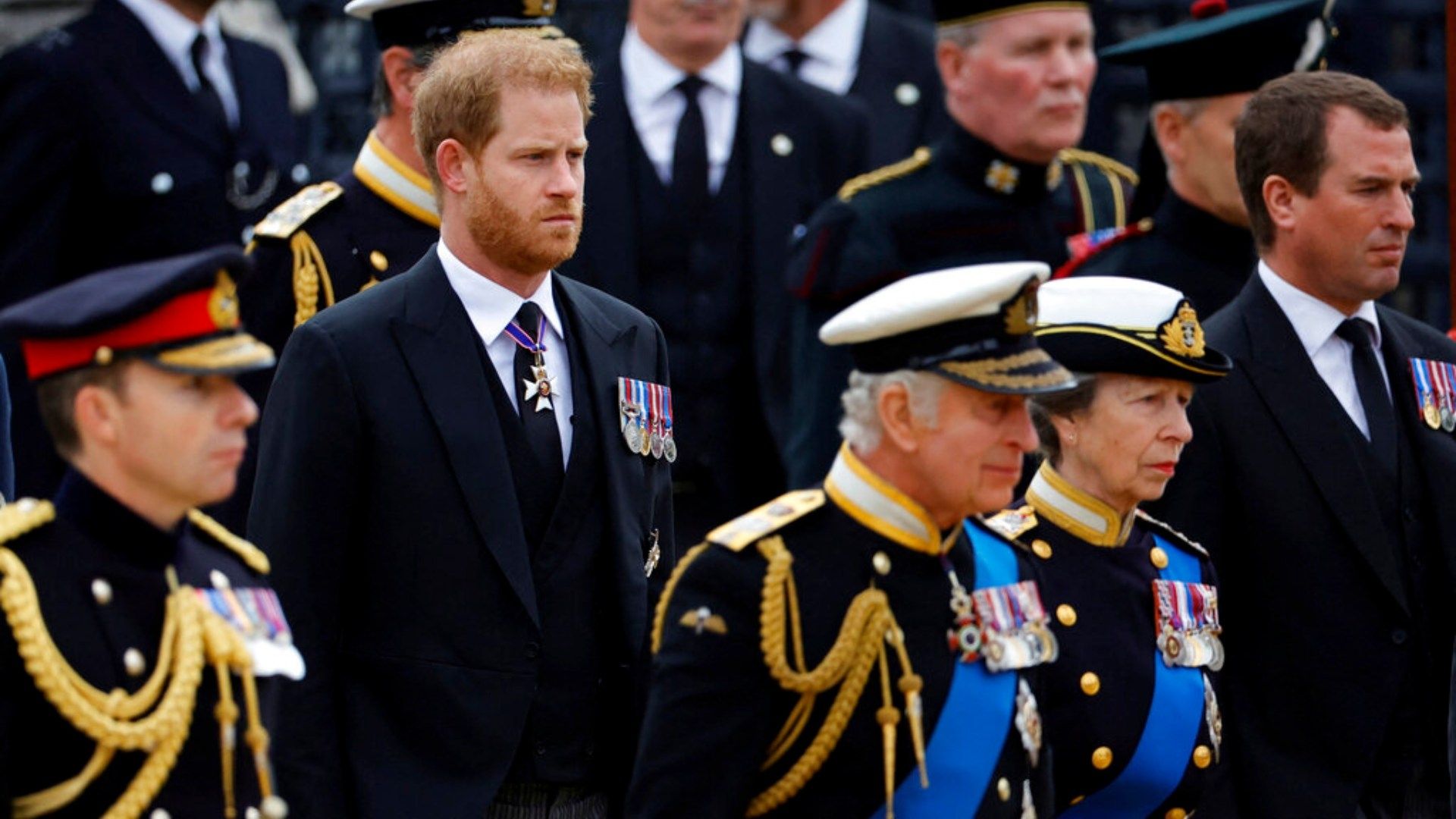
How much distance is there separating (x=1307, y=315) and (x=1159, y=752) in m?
1.43

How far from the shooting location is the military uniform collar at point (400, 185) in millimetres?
7094

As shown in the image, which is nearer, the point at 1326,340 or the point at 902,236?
the point at 1326,340

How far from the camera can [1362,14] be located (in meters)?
10.6

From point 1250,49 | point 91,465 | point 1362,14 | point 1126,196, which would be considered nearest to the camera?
point 91,465

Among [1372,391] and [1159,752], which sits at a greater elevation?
[1372,391]

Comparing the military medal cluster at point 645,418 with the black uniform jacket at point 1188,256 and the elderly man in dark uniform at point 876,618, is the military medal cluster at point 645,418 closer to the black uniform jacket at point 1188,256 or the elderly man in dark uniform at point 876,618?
the elderly man in dark uniform at point 876,618

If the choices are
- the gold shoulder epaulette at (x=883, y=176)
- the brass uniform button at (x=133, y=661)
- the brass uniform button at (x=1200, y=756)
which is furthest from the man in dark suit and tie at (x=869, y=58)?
the brass uniform button at (x=133, y=661)

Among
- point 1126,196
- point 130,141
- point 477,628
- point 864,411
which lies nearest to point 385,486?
point 477,628

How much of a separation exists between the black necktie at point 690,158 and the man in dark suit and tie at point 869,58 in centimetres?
121

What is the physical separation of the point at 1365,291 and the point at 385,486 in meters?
2.53

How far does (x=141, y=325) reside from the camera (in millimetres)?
4582

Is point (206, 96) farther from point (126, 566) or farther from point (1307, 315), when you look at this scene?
point (126, 566)

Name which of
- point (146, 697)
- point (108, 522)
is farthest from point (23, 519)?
point (146, 697)

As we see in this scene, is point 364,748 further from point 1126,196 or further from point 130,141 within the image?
point 1126,196
